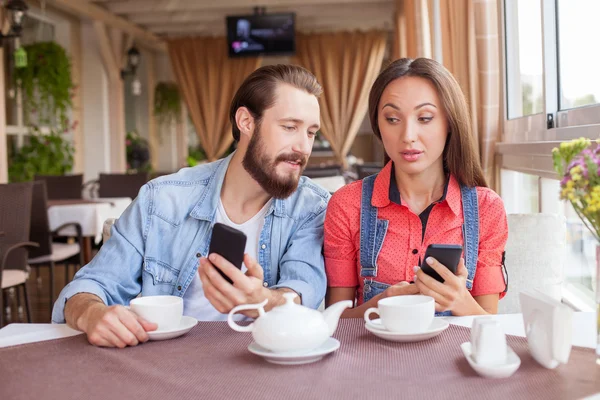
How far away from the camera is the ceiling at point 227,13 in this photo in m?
9.27

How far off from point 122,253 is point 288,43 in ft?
27.5

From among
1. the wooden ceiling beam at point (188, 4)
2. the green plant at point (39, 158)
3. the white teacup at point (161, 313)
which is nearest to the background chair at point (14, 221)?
the white teacup at point (161, 313)

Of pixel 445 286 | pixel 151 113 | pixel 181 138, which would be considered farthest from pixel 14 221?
pixel 181 138

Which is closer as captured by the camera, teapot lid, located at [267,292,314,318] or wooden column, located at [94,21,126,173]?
teapot lid, located at [267,292,314,318]

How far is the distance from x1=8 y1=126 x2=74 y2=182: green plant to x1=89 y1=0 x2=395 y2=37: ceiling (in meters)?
A: 2.03

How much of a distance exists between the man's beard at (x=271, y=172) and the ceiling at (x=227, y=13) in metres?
7.63

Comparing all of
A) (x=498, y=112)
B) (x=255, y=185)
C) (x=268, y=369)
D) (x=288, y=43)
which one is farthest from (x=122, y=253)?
(x=288, y=43)

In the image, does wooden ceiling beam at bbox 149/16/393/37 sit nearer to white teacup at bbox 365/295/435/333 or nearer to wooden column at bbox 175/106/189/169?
wooden column at bbox 175/106/189/169

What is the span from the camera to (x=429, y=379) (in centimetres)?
111

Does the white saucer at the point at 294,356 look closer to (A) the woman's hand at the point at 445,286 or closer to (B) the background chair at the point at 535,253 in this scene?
(A) the woman's hand at the point at 445,286

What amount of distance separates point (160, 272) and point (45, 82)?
6774mm

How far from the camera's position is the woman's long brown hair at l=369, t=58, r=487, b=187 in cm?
184

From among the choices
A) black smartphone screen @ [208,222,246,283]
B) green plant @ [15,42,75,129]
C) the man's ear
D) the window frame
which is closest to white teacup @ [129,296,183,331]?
black smartphone screen @ [208,222,246,283]

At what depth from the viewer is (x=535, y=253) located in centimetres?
210
